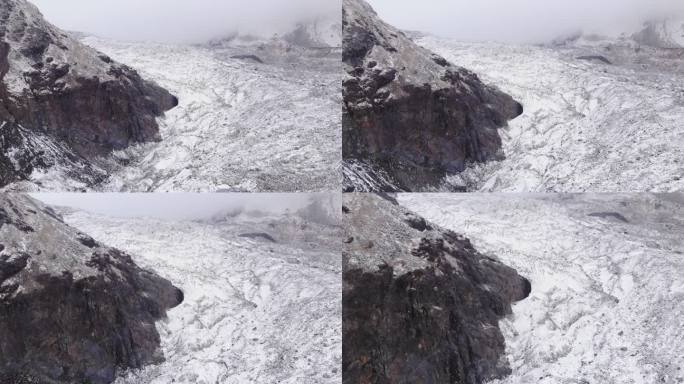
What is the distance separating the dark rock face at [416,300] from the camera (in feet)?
17.5

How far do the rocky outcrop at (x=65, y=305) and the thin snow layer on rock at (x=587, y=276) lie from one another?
82.8 inches

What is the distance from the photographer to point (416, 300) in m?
5.41

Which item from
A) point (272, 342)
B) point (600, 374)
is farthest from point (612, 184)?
point (272, 342)

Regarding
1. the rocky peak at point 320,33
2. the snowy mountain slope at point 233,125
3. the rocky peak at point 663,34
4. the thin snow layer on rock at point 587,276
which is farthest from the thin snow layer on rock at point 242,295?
the rocky peak at point 663,34

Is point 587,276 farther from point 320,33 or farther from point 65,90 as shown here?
point 65,90

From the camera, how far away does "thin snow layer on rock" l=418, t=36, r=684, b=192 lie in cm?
537

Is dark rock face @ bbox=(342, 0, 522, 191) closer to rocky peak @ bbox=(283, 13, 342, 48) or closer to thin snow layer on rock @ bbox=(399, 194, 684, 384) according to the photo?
rocky peak @ bbox=(283, 13, 342, 48)

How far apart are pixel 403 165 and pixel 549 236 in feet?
3.90

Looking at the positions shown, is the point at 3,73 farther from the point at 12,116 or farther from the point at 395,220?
the point at 395,220

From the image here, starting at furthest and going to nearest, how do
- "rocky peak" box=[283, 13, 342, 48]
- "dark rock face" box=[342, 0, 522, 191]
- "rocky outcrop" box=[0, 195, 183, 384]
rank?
"rocky peak" box=[283, 13, 342, 48], "dark rock face" box=[342, 0, 522, 191], "rocky outcrop" box=[0, 195, 183, 384]

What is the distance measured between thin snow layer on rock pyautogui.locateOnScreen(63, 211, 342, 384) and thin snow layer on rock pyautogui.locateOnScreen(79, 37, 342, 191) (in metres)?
0.33

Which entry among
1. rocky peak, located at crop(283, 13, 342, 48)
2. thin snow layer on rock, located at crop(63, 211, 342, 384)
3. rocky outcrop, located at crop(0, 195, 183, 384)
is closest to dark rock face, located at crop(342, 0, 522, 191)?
rocky peak, located at crop(283, 13, 342, 48)

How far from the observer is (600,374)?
17.0ft

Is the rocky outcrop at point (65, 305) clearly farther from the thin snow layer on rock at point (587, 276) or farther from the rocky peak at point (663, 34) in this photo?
the rocky peak at point (663, 34)
